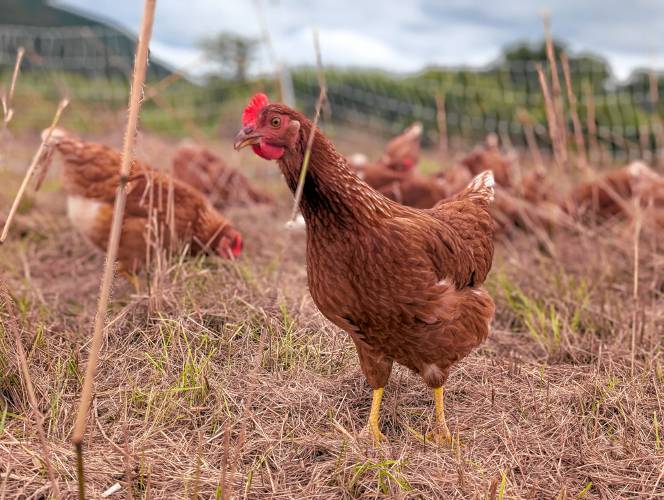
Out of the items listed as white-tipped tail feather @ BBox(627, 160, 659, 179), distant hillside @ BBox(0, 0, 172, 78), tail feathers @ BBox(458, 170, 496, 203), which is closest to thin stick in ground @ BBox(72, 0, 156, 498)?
tail feathers @ BBox(458, 170, 496, 203)

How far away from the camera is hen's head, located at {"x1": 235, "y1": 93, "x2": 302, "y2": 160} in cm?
219

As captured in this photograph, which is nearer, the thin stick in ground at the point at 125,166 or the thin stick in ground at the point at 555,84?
the thin stick in ground at the point at 125,166

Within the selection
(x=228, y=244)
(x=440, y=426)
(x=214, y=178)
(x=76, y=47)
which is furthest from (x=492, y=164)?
(x=76, y=47)

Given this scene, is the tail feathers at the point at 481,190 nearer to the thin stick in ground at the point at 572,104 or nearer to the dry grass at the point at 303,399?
the dry grass at the point at 303,399

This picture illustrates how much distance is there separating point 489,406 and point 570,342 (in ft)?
2.99

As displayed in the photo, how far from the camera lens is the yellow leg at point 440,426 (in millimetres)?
2648

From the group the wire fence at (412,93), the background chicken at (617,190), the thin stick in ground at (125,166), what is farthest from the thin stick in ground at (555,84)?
the wire fence at (412,93)

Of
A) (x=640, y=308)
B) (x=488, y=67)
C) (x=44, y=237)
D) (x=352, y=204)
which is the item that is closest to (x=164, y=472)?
(x=352, y=204)

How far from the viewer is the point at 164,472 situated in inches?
88.9

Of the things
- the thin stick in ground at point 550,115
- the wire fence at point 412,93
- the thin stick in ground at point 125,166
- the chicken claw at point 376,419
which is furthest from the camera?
the wire fence at point 412,93

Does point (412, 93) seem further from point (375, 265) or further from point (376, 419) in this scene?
point (375, 265)

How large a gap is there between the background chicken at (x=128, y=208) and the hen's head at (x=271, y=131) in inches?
80.5

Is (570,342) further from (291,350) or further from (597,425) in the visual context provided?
(291,350)

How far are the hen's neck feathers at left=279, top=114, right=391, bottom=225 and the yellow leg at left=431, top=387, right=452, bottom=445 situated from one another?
91 cm
